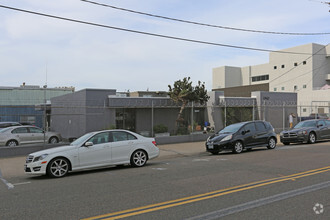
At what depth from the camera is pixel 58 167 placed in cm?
959

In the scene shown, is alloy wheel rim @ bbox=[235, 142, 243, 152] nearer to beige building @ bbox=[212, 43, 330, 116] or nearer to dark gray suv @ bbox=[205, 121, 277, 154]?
dark gray suv @ bbox=[205, 121, 277, 154]

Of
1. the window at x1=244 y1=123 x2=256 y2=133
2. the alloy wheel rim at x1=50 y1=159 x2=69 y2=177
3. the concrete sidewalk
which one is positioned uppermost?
the window at x1=244 y1=123 x2=256 y2=133

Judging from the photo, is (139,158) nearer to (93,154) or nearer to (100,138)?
(100,138)

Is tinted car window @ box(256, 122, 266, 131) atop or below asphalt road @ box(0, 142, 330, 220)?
atop

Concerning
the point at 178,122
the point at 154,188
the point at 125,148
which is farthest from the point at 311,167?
the point at 178,122

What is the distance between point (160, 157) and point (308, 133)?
9.11 meters

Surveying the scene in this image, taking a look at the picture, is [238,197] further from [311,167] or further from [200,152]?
[200,152]

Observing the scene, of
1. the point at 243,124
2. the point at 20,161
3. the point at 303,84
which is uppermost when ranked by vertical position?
the point at 303,84

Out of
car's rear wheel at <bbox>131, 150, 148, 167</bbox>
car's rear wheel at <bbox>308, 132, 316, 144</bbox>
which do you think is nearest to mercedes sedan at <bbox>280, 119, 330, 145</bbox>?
car's rear wheel at <bbox>308, 132, 316, 144</bbox>

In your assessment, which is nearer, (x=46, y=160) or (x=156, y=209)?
(x=156, y=209)

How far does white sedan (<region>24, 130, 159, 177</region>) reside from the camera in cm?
952

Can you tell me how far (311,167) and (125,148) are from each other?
6.02 metres

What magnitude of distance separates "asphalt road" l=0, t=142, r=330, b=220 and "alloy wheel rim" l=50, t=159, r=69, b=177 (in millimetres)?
279

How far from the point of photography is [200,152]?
1561 centimetres
